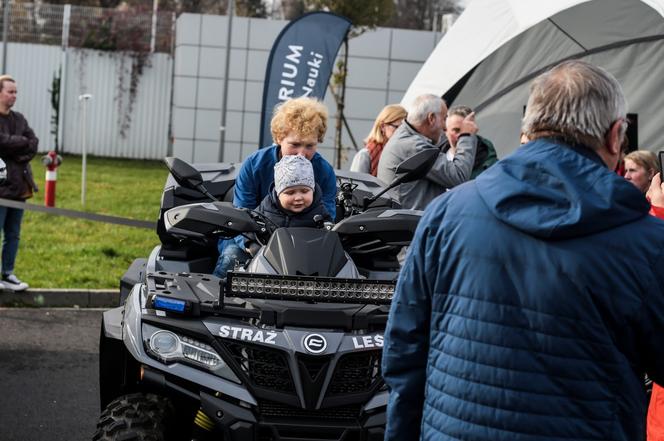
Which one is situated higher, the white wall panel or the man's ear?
the man's ear

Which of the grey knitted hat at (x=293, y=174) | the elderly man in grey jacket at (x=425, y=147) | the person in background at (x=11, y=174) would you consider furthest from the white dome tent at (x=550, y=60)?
the grey knitted hat at (x=293, y=174)

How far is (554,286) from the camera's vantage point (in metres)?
2.49

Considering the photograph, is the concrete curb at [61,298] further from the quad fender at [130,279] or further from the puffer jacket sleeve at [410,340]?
the puffer jacket sleeve at [410,340]

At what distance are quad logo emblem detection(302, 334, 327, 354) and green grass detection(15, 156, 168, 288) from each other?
566 cm

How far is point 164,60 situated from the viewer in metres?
24.4

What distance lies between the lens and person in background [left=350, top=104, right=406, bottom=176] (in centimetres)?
827

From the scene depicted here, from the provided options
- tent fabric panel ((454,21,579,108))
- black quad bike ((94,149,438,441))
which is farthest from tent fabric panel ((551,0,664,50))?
black quad bike ((94,149,438,441))

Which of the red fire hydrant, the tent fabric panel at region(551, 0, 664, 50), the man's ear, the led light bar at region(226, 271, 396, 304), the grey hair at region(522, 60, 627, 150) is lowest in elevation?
the red fire hydrant

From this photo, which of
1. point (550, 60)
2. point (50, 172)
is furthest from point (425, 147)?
point (50, 172)

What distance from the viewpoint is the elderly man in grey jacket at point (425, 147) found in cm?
722

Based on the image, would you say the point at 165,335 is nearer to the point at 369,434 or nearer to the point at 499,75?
the point at 369,434

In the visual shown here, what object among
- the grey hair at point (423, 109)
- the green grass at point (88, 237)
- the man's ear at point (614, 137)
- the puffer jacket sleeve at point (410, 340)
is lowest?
the green grass at point (88, 237)

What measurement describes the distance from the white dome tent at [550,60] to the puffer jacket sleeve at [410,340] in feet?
25.5

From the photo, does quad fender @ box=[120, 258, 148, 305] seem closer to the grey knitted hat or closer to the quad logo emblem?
the grey knitted hat
